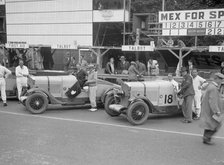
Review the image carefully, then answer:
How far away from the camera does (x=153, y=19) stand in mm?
18188

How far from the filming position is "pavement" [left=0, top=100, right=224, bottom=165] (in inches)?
214

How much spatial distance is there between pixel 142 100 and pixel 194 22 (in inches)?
269

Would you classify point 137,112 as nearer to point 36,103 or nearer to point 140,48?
point 36,103

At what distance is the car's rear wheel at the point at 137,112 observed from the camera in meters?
8.02

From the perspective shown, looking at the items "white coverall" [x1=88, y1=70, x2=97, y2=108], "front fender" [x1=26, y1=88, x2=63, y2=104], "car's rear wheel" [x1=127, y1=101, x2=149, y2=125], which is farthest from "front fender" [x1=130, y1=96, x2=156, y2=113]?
"front fender" [x1=26, y1=88, x2=63, y2=104]

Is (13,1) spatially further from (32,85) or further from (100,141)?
(100,141)

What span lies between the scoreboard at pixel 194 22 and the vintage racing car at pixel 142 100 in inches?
220

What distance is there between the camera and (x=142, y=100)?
27.1 feet

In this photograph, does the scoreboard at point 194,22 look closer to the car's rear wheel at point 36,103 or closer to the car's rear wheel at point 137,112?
the car's rear wheel at point 137,112

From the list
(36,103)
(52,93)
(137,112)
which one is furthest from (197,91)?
(36,103)

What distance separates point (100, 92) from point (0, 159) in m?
5.29

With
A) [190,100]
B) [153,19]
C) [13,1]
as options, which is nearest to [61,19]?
[13,1]

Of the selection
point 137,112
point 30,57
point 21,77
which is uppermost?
point 30,57

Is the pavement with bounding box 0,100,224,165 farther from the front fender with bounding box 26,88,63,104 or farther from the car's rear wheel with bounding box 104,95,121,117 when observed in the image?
the front fender with bounding box 26,88,63,104
